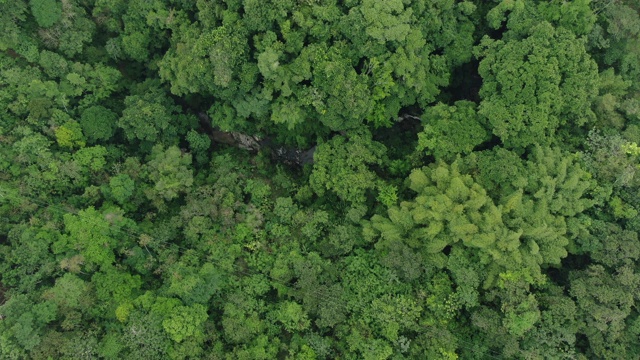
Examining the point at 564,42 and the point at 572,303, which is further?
the point at 564,42

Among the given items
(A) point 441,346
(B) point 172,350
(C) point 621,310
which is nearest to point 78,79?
(B) point 172,350

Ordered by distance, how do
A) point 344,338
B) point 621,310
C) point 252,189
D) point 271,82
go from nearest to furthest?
point 621,310
point 344,338
point 271,82
point 252,189

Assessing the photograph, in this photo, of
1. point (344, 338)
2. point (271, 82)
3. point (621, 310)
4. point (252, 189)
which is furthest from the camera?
point (252, 189)

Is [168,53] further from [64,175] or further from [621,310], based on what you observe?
[621,310]

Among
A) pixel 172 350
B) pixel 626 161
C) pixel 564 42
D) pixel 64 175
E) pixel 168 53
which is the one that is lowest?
pixel 172 350

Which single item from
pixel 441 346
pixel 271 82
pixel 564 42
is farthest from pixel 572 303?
pixel 271 82

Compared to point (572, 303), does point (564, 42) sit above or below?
above
